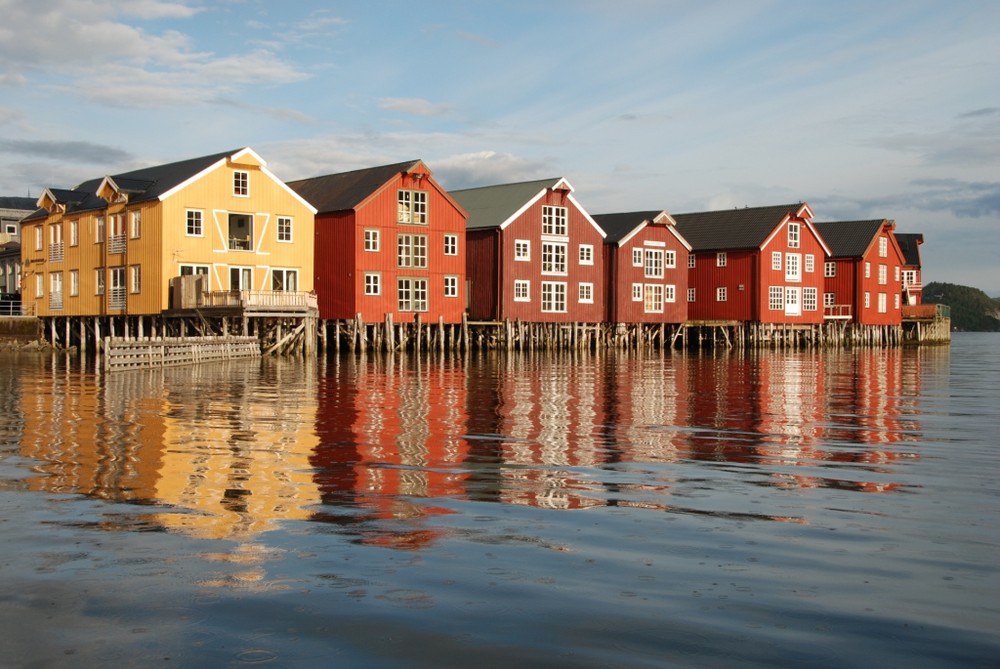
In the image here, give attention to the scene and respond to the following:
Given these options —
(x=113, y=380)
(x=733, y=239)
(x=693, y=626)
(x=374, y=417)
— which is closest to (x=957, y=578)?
(x=693, y=626)

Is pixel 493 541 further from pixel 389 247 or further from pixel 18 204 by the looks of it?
pixel 18 204

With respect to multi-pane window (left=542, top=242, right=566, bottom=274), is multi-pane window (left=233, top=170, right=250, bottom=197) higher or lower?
higher

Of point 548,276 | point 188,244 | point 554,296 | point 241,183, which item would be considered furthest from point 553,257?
point 188,244

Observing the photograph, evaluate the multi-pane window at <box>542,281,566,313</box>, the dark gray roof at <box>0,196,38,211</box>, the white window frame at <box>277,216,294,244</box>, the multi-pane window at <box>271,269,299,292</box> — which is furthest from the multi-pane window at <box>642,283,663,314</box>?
the dark gray roof at <box>0,196,38,211</box>

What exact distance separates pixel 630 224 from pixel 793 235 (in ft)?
52.6

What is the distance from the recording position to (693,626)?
285 inches

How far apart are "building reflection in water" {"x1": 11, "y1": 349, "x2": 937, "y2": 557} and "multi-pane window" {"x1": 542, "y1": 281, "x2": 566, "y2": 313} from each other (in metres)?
31.7

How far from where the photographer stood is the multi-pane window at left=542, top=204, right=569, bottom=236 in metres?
65.1

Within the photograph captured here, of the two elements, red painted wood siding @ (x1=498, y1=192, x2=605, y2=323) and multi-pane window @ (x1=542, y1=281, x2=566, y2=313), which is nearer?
red painted wood siding @ (x1=498, y1=192, x2=605, y2=323)

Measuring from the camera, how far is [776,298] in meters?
79.9

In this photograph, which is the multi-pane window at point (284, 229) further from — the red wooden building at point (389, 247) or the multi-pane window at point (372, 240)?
the multi-pane window at point (372, 240)

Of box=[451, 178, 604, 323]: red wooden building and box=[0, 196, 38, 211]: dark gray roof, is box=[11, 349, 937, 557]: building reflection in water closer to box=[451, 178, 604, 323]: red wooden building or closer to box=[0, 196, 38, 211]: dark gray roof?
box=[451, 178, 604, 323]: red wooden building

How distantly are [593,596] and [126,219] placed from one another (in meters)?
49.4

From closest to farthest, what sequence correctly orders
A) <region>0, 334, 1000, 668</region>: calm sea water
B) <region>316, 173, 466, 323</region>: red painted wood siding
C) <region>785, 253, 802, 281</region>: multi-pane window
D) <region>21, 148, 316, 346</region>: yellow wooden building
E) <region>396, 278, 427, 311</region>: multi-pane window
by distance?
<region>0, 334, 1000, 668</region>: calm sea water → <region>21, 148, 316, 346</region>: yellow wooden building → <region>316, 173, 466, 323</region>: red painted wood siding → <region>396, 278, 427, 311</region>: multi-pane window → <region>785, 253, 802, 281</region>: multi-pane window
